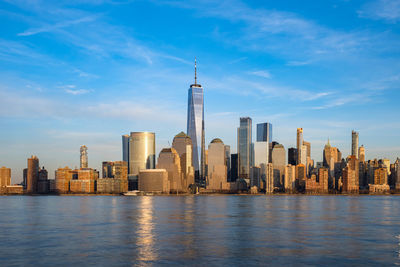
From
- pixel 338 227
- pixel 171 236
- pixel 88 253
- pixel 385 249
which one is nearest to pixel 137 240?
pixel 171 236

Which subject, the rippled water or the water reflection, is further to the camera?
the water reflection

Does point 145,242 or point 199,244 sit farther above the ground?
point 199,244

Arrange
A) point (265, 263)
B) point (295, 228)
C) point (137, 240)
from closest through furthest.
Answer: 1. point (265, 263)
2. point (137, 240)
3. point (295, 228)

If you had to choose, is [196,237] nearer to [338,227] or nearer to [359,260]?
[359,260]

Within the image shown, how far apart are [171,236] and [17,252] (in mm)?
30078

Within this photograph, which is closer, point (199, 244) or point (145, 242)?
point (199, 244)

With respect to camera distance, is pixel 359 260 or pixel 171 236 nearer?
pixel 359 260

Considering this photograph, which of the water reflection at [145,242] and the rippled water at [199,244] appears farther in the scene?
the water reflection at [145,242]

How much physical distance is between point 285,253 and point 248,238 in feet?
56.6

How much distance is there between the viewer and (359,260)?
6419cm

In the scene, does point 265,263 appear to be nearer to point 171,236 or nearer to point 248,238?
point 248,238

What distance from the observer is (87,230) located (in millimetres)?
100250

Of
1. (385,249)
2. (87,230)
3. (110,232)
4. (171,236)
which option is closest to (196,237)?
(171,236)

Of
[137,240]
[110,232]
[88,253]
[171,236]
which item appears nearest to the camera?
[88,253]
